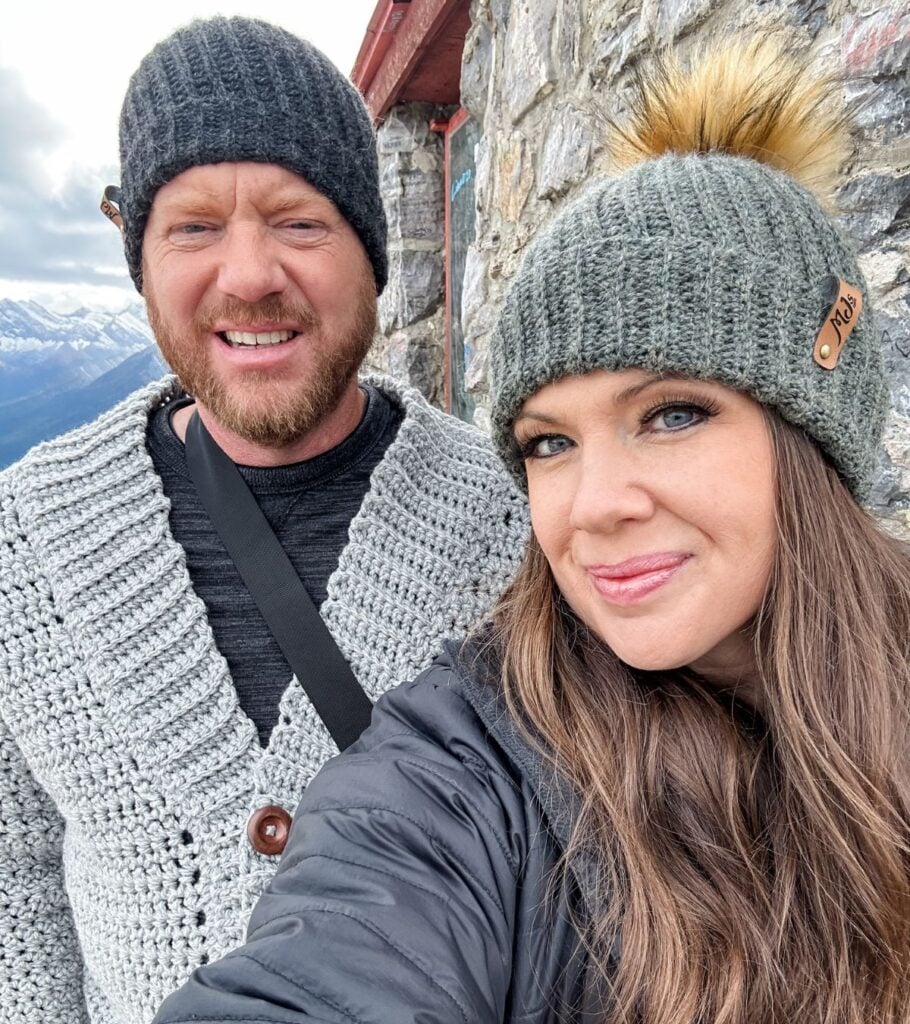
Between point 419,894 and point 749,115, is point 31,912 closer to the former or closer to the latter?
point 419,894

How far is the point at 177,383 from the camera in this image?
5.62 ft

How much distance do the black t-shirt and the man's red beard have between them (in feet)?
0.33

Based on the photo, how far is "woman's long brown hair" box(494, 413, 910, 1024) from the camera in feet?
3.19

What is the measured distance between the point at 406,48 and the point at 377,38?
34 cm

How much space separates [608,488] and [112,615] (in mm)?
825

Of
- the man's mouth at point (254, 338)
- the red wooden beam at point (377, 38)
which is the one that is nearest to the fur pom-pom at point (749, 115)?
the man's mouth at point (254, 338)

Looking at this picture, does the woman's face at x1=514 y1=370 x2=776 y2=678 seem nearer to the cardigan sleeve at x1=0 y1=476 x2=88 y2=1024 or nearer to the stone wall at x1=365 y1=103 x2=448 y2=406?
the cardigan sleeve at x1=0 y1=476 x2=88 y2=1024

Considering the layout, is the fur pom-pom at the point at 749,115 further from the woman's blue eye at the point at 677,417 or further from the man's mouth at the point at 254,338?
the man's mouth at the point at 254,338

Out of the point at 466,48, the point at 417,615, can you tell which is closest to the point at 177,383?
the point at 417,615

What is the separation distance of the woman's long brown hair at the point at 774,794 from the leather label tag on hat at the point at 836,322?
4.2 inches

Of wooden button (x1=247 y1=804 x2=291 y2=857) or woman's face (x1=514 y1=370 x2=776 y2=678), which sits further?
wooden button (x1=247 y1=804 x2=291 y2=857)

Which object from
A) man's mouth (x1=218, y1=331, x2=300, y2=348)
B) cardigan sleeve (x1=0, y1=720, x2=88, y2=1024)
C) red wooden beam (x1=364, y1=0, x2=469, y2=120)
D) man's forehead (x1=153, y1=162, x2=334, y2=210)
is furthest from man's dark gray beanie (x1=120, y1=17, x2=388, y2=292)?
red wooden beam (x1=364, y1=0, x2=469, y2=120)

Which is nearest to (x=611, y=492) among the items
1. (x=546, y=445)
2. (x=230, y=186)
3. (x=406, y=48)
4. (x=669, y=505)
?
(x=669, y=505)

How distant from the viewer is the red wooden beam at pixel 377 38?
3770 millimetres
